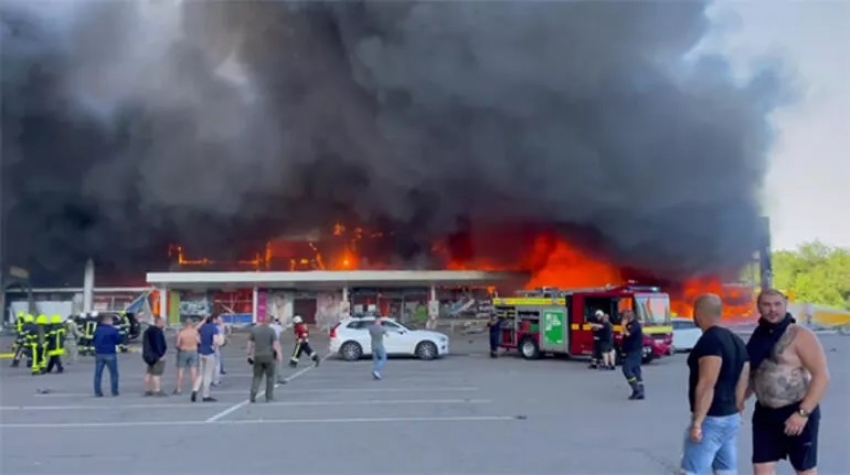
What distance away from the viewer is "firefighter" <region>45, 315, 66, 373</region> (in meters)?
18.2

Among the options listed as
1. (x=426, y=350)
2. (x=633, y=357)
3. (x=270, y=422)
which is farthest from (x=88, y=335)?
(x=633, y=357)

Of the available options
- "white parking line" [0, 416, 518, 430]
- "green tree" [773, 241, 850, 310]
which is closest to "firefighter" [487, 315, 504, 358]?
"white parking line" [0, 416, 518, 430]

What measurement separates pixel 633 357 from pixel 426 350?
10303 mm

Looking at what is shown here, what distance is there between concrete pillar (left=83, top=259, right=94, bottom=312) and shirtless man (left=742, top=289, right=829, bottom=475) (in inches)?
1528

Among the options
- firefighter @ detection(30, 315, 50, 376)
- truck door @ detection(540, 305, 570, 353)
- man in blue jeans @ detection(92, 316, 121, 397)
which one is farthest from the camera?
truck door @ detection(540, 305, 570, 353)

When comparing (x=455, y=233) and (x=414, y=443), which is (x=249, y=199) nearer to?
(x=455, y=233)

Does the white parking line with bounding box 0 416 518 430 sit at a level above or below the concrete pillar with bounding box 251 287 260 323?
below

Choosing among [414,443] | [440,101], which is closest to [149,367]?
[414,443]

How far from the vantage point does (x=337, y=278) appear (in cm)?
3775

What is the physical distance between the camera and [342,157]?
117 ft

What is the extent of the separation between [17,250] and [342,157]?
15.1 meters

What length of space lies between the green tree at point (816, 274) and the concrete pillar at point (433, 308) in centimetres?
3127

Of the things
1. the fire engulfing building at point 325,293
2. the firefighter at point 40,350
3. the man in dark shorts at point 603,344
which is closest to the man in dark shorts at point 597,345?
the man in dark shorts at point 603,344

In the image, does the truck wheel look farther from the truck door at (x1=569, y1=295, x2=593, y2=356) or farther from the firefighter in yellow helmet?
the firefighter in yellow helmet
